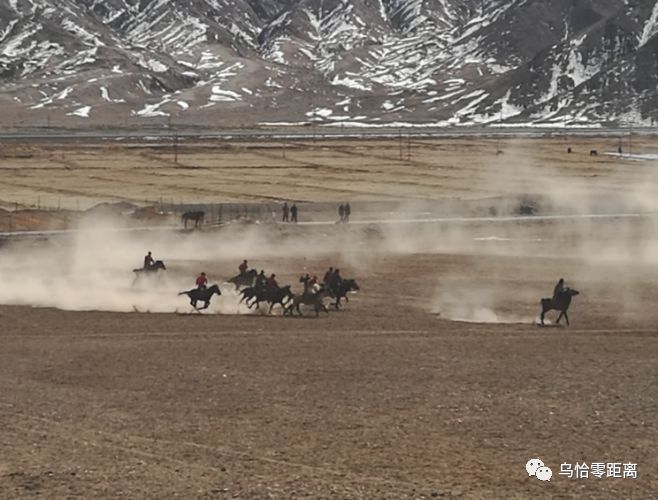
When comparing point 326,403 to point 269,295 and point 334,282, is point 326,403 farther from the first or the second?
point 334,282

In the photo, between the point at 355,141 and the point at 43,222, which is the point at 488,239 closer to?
the point at 43,222

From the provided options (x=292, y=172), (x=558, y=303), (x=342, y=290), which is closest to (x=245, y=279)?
(x=342, y=290)

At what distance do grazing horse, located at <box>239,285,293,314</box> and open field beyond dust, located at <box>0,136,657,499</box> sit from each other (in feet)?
1.88

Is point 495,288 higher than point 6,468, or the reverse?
point 495,288

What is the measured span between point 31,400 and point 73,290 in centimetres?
1966

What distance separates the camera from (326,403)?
20.5 metres

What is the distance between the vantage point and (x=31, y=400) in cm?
2077

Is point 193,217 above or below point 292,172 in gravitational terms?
below

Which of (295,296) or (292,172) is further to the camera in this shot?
(292,172)

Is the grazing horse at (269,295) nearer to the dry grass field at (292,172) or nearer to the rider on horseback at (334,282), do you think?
the rider on horseback at (334,282)

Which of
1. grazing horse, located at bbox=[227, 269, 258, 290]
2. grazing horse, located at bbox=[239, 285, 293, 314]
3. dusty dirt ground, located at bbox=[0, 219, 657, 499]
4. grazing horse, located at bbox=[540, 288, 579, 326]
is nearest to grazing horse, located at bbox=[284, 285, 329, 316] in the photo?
grazing horse, located at bbox=[239, 285, 293, 314]

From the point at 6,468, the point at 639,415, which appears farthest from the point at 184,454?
the point at 639,415

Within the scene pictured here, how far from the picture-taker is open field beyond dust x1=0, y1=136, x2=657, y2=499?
15750 mm

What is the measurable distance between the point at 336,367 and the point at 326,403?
3540 millimetres
